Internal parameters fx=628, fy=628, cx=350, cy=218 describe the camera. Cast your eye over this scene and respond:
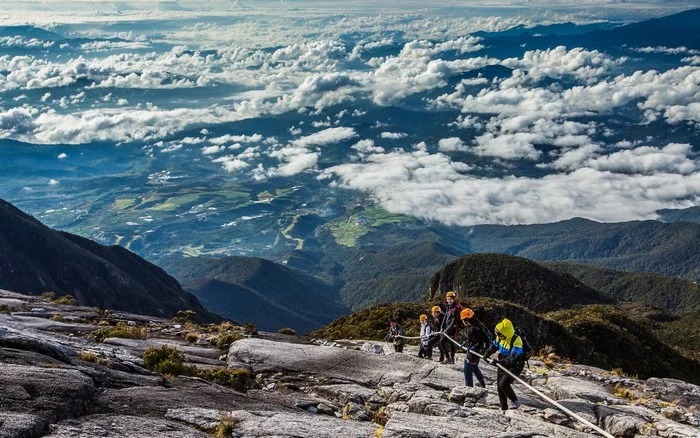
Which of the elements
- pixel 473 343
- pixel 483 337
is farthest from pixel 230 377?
pixel 483 337

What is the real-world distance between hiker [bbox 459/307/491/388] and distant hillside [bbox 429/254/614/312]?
461 feet

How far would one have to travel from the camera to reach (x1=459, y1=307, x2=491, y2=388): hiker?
2777 cm

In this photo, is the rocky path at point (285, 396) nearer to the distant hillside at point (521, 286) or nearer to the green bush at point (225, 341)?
the green bush at point (225, 341)

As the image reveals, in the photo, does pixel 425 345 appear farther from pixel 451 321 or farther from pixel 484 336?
Answer: pixel 484 336

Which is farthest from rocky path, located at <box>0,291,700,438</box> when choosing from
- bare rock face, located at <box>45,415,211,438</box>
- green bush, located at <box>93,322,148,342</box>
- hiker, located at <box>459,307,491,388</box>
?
green bush, located at <box>93,322,148,342</box>

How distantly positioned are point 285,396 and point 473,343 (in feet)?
28.6

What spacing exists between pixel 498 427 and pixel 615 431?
5701 millimetres

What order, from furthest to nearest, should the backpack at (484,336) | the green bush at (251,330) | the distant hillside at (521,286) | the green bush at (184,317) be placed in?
the distant hillside at (521,286), the green bush at (184,317), the green bush at (251,330), the backpack at (484,336)

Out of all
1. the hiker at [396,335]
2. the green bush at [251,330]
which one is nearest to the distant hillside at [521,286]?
the green bush at [251,330]

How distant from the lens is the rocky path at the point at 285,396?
18234 mm

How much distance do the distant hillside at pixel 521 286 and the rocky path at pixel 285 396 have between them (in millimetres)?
137588

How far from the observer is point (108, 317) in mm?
46375

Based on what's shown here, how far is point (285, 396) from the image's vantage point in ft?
82.3

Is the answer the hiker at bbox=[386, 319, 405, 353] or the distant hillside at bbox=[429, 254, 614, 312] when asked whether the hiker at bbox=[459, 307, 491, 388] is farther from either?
the distant hillside at bbox=[429, 254, 614, 312]
